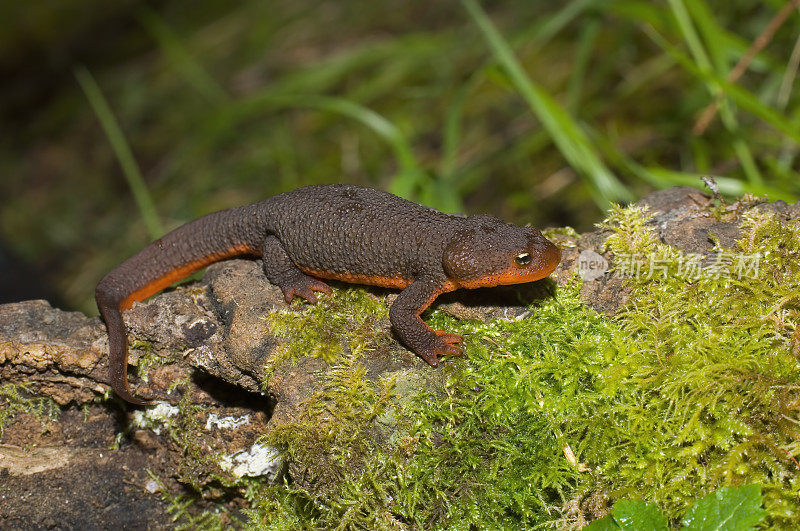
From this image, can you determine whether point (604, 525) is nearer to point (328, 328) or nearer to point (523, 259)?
point (523, 259)

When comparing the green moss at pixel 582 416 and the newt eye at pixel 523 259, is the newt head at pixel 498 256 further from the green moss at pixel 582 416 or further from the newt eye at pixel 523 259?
the green moss at pixel 582 416

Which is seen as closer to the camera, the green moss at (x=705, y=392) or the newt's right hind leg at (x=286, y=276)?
the green moss at (x=705, y=392)

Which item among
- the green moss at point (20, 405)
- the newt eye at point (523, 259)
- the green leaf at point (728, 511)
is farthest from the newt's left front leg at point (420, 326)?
the green moss at point (20, 405)

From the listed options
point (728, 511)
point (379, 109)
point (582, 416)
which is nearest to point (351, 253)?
point (582, 416)

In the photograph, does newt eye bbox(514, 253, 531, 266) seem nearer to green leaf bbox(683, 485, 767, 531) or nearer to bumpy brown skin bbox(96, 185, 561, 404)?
bumpy brown skin bbox(96, 185, 561, 404)

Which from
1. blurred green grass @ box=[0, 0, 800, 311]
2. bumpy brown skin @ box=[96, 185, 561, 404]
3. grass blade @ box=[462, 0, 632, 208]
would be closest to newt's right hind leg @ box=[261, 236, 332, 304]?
bumpy brown skin @ box=[96, 185, 561, 404]

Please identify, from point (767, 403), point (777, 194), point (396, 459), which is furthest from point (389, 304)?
point (777, 194)

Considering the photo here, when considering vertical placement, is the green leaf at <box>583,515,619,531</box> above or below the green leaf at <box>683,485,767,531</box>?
below

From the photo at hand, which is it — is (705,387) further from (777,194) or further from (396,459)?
(777,194)
